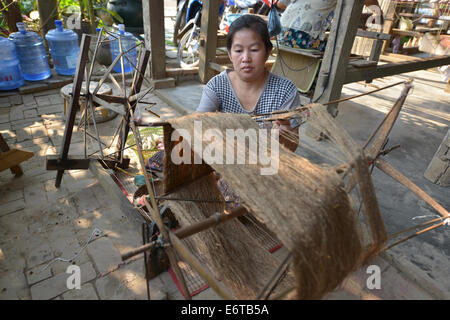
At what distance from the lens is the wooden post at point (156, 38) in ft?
16.4

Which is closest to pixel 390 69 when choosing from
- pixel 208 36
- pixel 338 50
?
pixel 338 50

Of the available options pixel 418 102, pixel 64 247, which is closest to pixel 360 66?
pixel 418 102

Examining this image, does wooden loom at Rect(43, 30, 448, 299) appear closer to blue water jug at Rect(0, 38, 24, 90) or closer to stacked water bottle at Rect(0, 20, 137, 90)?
stacked water bottle at Rect(0, 20, 137, 90)

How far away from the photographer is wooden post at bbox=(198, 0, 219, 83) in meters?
5.08

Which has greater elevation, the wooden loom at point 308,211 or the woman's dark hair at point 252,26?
the woman's dark hair at point 252,26

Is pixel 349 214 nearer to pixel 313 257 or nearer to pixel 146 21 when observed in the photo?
pixel 313 257

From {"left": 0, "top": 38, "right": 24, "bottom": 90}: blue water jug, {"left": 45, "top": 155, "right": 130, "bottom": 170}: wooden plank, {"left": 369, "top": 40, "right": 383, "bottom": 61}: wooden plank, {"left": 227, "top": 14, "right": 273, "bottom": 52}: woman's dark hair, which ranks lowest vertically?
{"left": 45, "top": 155, "right": 130, "bottom": 170}: wooden plank

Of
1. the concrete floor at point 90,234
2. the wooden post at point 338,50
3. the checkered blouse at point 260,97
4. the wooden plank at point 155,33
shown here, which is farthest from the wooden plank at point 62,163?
the wooden plank at point 155,33

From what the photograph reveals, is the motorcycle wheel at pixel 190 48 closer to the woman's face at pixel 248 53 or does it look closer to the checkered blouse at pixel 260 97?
the checkered blouse at pixel 260 97

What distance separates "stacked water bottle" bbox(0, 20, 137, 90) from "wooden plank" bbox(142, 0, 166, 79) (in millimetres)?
373

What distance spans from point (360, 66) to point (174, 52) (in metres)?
5.36

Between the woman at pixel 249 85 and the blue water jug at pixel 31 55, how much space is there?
15.6ft

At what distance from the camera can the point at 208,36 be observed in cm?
536

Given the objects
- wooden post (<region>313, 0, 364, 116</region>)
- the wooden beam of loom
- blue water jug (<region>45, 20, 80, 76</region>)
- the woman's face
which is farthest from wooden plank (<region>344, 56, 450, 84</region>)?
blue water jug (<region>45, 20, 80, 76</region>)
